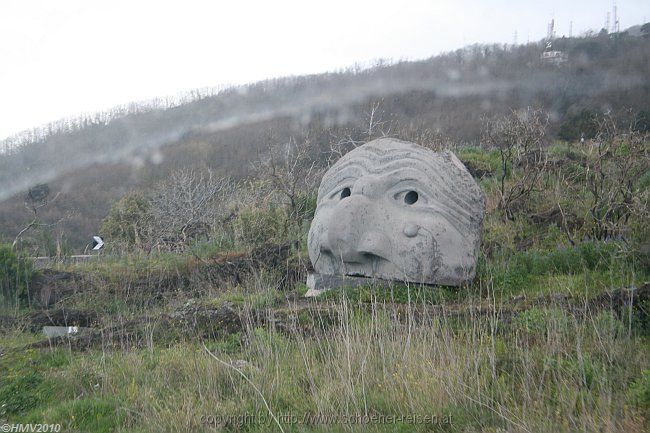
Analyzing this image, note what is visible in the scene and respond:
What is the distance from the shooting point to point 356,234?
788cm

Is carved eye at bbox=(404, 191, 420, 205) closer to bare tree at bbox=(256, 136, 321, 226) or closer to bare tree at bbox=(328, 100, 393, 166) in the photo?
bare tree at bbox=(328, 100, 393, 166)

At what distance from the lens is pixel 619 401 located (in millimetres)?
3932

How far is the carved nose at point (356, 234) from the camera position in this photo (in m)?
7.79

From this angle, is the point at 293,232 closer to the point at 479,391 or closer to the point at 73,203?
the point at 479,391

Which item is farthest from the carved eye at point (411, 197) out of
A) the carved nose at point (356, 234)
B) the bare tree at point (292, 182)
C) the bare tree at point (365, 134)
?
the bare tree at point (292, 182)

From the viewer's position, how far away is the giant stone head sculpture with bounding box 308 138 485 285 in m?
7.71

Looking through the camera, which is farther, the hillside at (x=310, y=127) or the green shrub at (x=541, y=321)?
the hillside at (x=310, y=127)

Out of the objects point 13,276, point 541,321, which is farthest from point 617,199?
point 13,276

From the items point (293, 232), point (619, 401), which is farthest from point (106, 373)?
point (293, 232)

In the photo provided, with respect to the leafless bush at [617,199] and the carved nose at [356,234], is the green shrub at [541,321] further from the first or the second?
the leafless bush at [617,199]

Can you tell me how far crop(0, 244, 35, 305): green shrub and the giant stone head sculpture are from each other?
205 inches

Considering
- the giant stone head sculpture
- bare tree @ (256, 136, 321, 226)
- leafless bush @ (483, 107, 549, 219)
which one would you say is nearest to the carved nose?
the giant stone head sculpture

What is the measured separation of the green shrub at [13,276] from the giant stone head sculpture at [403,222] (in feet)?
17.1

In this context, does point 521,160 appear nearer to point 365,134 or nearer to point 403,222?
point 403,222
